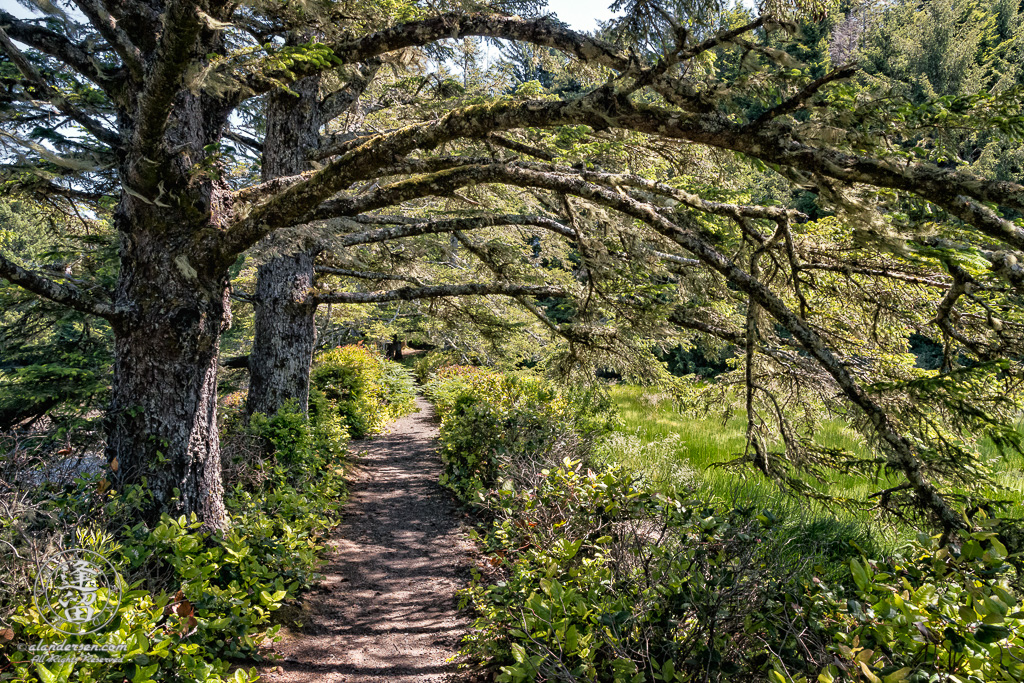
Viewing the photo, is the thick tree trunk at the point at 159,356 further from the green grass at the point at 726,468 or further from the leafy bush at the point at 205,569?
the green grass at the point at 726,468

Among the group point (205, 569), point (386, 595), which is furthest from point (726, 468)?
point (205, 569)

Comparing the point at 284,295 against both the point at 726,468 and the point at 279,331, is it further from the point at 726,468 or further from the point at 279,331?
the point at 726,468

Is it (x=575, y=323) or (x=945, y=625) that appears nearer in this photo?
(x=945, y=625)

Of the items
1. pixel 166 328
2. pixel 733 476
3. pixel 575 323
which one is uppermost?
pixel 575 323

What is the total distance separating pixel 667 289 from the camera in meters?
4.69

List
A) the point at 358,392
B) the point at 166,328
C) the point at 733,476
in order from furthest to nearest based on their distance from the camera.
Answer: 1. the point at 358,392
2. the point at 733,476
3. the point at 166,328

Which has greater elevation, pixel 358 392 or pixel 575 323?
pixel 575 323

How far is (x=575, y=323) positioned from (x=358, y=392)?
8.80 metres

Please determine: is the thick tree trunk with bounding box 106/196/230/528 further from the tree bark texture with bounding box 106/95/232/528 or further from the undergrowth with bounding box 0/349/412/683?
the undergrowth with bounding box 0/349/412/683

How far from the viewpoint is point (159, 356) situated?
3.84m

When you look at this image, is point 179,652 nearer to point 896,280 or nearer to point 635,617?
point 635,617

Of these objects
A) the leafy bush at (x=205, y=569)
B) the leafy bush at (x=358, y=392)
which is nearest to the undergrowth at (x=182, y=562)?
Result: the leafy bush at (x=205, y=569)

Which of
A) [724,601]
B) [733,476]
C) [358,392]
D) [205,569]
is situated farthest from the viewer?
[358,392]

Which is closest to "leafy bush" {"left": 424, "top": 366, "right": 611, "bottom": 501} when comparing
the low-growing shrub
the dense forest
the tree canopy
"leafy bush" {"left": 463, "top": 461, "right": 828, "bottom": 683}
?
the dense forest
